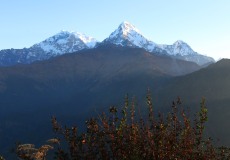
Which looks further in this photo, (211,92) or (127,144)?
(211,92)

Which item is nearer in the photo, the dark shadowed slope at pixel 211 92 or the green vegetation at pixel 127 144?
the green vegetation at pixel 127 144

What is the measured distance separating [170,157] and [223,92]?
133 m

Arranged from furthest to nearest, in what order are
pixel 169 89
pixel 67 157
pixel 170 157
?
pixel 169 89 < pixel 67 157 < pixel 170 157

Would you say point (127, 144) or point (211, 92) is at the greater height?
point (211, 92)

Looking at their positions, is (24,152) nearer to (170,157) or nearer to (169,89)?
(170,157)

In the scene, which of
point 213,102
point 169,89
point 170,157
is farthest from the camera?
point 169,89

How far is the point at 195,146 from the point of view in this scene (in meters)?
7.27

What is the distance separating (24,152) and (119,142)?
1594 mm

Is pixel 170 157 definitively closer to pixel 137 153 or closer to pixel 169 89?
pixel 137 153

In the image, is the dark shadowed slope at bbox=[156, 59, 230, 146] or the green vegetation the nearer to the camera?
the green vegetation

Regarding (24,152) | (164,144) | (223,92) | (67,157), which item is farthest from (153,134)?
(223,92)

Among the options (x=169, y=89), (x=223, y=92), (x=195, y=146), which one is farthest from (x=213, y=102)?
(x=195, y=146)

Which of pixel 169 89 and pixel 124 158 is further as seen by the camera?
pixel 169 89

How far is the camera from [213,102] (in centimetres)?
12619
